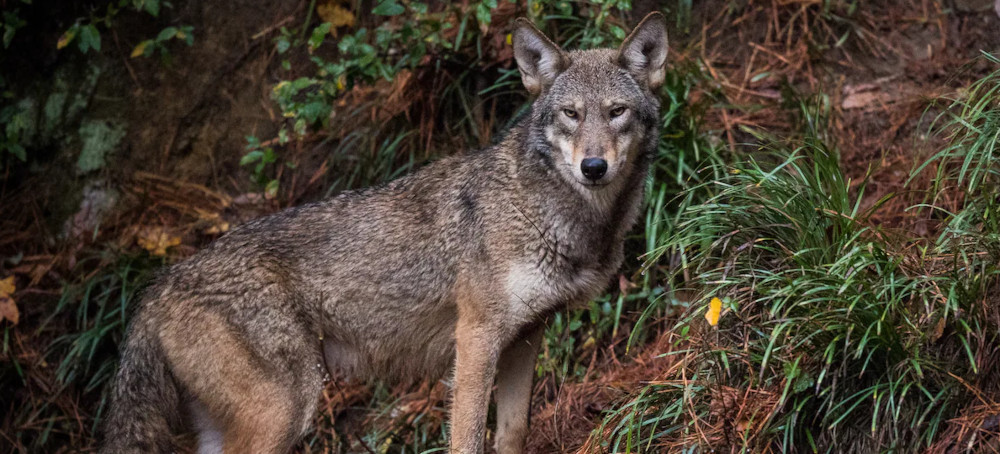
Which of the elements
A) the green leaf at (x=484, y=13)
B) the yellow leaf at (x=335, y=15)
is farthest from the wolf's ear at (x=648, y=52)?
the yellow leaf at (x=335, y=15)

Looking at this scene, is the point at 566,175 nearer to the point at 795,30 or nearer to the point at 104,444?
the point at 104,444

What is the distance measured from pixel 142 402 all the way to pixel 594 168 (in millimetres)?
2750

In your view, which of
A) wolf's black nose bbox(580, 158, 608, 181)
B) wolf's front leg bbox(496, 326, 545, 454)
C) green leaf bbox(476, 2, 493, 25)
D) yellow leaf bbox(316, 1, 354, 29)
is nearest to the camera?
wolf's black nose bbox(580, 158, 608, 181)

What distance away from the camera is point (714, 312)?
4.57 meters

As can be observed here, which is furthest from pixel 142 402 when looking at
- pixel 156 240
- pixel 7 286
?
pixel 7 286

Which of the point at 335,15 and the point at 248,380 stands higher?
the point at 335,15

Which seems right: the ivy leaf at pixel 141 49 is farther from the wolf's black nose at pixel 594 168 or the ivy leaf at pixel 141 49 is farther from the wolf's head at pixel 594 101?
the wolf's black nose at pixel 594 168

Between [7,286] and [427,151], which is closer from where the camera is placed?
[7,286]

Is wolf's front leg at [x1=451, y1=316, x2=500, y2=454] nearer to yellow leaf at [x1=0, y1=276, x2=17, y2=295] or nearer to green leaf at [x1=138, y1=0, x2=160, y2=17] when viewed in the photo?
green leaf at [x1=138, y1=0, x2=160, y2=17]

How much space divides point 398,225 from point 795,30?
391 cm

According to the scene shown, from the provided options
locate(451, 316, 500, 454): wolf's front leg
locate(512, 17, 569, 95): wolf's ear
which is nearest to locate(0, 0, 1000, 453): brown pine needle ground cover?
locate(451, 316, 500, 454): wolf's front leg

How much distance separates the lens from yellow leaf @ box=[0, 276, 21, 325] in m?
7.17

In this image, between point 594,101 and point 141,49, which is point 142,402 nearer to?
point 594,101

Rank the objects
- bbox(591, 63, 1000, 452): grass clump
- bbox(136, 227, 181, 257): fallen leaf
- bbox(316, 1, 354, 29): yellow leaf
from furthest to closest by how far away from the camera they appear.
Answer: bbox(316, 1, 354, 29): yellow leaf, bbox(136, 227, 181, 257): fallen leaf, bbox(591, 63, 1000, 452): grass clump
